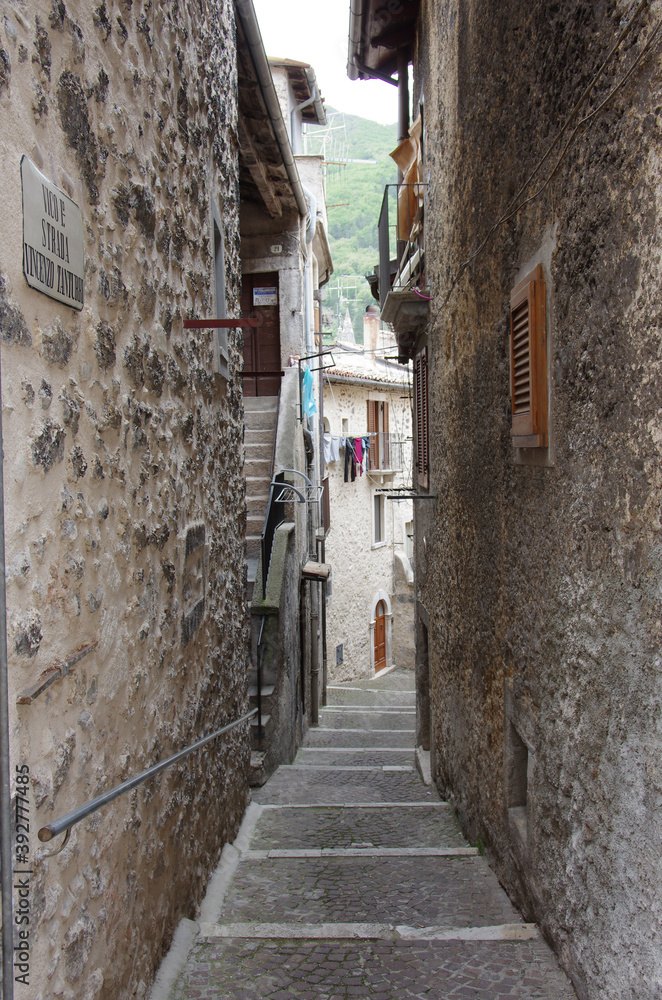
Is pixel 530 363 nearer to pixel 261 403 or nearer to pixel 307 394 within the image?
pixel 261 403

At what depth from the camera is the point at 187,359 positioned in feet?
12.7

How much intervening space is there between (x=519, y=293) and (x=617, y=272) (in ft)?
4.24

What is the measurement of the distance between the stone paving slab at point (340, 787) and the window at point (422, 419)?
3138 millimetres

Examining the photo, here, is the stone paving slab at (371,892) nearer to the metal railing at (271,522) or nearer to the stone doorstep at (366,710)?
the metal railing at (271,522)

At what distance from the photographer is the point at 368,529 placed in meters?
23.2

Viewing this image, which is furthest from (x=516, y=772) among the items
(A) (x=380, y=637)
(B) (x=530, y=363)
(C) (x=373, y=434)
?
(A) (x=380, y=637)

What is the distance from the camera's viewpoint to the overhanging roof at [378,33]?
870 cm

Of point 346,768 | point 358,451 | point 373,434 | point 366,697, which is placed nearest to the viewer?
point 346,768

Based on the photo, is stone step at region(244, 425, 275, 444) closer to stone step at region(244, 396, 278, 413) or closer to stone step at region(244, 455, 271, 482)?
stone step at region(244, 455, 271, 482)

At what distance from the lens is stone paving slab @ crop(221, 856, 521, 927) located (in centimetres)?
394

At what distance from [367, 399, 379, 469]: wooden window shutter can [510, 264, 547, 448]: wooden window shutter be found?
18.7m

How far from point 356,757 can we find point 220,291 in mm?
6759

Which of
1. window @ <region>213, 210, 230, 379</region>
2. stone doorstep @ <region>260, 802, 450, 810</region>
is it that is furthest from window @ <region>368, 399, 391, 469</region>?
window @ <region>213, 210, 230, 379</region>

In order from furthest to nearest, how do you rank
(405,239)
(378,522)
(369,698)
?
1. (378,522)
2. (369,698)
3. (405,239)
